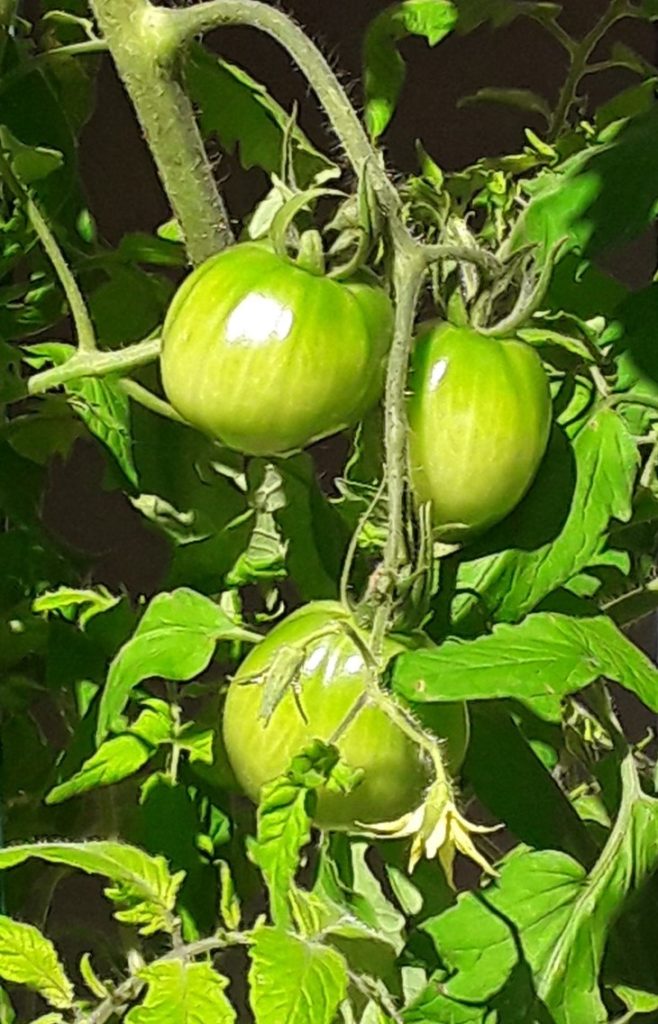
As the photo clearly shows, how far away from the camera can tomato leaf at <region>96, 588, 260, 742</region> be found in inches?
20.9

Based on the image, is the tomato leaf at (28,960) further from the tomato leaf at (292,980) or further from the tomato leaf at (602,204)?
the tomato leaf at (602,204)

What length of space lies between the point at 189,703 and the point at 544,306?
0.54 metres

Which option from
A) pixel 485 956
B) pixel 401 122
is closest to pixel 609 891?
pixel 485 956

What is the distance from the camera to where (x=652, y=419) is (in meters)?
0.59

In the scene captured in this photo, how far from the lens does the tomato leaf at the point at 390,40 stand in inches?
26.7

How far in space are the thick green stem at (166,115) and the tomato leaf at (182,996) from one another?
25 centimetres

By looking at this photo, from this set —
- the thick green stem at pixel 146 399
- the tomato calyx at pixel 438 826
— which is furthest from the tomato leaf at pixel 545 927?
the thick green stem at pixel 146 399

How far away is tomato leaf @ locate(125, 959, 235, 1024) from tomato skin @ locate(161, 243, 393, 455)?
161 mm

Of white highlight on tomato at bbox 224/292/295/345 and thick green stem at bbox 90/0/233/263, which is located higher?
thick green stem at bbox 90/0/233/263

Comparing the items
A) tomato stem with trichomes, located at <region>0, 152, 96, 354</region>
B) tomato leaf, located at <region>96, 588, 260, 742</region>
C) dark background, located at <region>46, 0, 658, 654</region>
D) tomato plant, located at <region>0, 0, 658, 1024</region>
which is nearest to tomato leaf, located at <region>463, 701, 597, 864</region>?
tomato plant, located at <region>0, 0, 658, 1024</region>

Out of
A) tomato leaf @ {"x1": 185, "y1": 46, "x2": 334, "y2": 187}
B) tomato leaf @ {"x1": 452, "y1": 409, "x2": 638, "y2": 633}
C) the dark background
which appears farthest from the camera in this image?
the dark background

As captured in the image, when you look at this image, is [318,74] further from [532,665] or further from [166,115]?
[532,665]

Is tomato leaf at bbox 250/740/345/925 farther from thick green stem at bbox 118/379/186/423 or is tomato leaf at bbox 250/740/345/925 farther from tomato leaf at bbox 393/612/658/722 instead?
thick green stem at bbox 118/379/186/423

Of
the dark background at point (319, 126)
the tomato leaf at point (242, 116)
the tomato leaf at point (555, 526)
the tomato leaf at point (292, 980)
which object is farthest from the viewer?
the dark background at point (319, 126)
